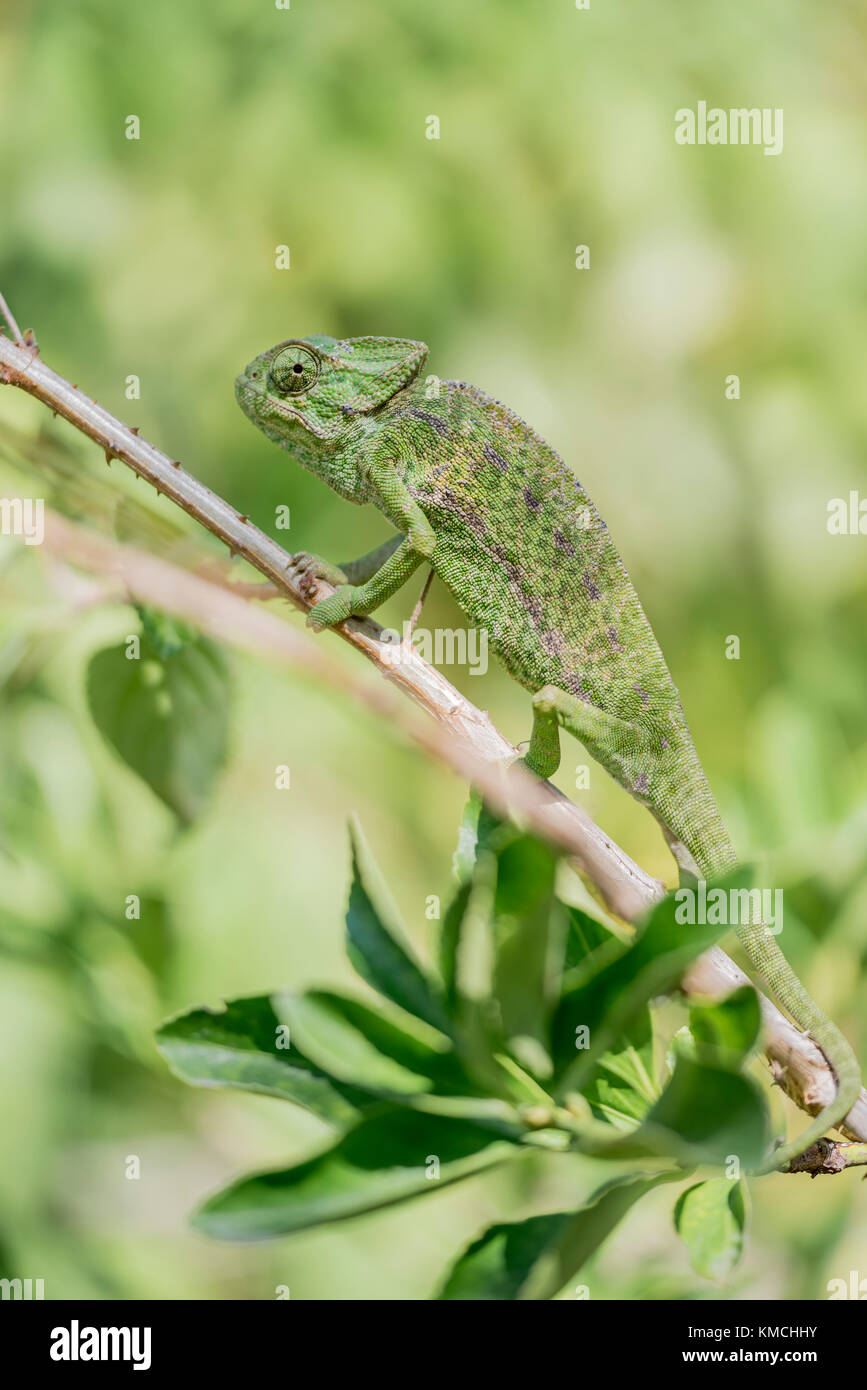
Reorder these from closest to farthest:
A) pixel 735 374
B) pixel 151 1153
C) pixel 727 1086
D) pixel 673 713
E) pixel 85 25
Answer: pixel 727 1086 → pixel 673 713 → pixel 151 1153 → pixel 85 25 → pixel 735 374

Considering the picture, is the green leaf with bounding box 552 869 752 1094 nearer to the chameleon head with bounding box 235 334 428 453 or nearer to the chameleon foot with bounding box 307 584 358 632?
the chameleon foot with bounding box 307 584 358 632

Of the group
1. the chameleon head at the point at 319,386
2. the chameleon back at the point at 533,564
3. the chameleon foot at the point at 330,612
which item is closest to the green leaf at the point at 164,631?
the chameleon foot at the point at 330,612

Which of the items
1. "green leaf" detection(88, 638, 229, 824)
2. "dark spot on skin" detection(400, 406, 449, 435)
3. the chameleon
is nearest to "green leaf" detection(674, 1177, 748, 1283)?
the chameleon

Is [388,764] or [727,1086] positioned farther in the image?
[388,764]

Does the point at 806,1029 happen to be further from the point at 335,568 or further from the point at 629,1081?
the point at 335,568

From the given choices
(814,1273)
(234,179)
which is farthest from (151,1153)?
(234,179)

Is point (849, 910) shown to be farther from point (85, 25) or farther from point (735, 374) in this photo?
point (85, 25)

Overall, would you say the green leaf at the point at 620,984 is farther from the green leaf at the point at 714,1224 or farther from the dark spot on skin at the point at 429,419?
the dark spot on skin at the point at 429,419
